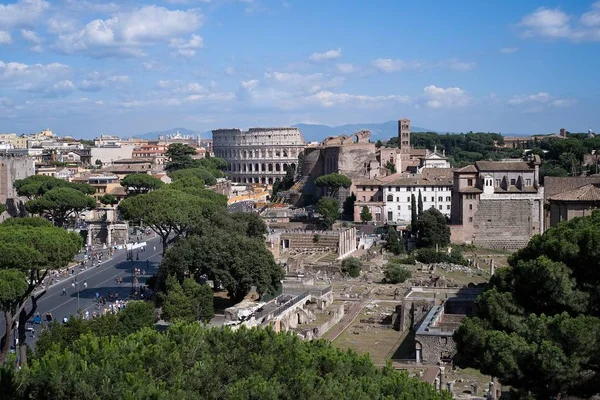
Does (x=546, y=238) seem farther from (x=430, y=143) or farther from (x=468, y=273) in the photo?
(x=430, y=143)

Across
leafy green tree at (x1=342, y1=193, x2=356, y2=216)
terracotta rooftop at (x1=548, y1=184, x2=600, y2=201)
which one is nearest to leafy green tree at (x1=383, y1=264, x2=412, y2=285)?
terracotta rooftop at (x1=548, y1=184, x2=600, y2=201)

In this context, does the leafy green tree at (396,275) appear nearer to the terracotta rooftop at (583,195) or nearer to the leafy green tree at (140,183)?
the terracotta rooftop at (583,195)

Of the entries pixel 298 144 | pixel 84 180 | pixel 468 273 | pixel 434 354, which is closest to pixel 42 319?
pixel 434 354

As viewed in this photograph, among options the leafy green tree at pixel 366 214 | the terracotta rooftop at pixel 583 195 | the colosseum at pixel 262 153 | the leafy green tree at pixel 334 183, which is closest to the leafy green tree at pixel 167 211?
the terracotta rooftop at pixel 583 195

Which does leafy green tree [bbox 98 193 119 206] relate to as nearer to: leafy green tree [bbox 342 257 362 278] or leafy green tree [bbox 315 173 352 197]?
leafy green tree [bbox 315 173 352 197]

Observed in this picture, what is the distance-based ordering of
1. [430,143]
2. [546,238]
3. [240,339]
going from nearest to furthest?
[240,339], [546,238], [430,143]

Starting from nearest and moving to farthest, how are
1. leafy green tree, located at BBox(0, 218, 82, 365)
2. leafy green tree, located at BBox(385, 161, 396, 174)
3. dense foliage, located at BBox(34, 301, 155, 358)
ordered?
1. dense foliage, located at BBox(34, 301, 155, 358)
2. leafy green tree, located at BBox(0, 218, 82, 365)
3. leafy green tree, located at BBox(385, 161, 396, 174)
